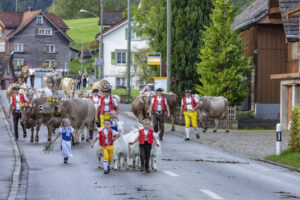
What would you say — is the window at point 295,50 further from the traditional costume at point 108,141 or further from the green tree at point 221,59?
the traditional costume at point 108,141

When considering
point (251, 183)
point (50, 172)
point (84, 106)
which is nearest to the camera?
point (251, 183)

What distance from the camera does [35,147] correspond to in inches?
883

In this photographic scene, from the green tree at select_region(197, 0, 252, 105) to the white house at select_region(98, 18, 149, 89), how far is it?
143 feet

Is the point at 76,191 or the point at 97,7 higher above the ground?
the point at 97,7

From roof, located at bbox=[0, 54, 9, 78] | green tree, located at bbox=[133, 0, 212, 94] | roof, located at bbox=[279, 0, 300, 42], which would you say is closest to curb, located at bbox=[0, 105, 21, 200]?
green tree, located at bbox=[133, 0, 212, 94]

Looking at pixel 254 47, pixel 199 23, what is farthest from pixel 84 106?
pixel 254 47

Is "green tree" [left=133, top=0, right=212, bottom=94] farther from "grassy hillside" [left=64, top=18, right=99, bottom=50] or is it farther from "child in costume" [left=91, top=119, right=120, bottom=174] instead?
"grassy hillside" [left=64, top=18, right=99, bottom=50]

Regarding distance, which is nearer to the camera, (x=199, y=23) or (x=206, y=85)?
(x=206, y=85)

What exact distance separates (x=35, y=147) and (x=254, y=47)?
77.2 ft

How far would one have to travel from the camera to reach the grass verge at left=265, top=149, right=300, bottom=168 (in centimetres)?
1945

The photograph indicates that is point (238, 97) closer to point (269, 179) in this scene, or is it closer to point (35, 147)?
point (35, 147)

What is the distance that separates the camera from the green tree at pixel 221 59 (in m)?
36.6

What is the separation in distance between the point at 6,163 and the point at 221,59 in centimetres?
2070

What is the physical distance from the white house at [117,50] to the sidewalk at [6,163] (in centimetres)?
5495
